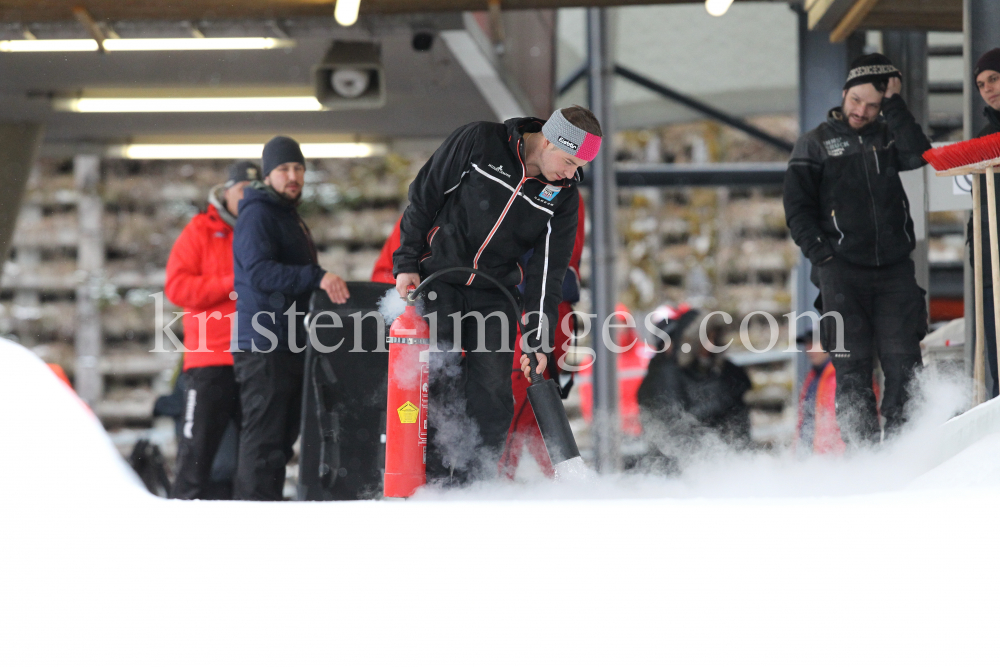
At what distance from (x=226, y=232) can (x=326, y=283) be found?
880 millimetres

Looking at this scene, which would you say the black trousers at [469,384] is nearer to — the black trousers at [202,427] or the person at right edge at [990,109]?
the black trousers at [202,427]

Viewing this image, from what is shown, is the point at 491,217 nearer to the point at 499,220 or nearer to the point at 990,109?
the point at 499,220

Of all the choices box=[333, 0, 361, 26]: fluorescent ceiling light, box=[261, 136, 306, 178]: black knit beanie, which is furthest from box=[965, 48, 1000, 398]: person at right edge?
box=[261, 136, 306, 178]: black knit beanie

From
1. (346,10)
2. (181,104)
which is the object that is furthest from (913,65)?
(181,104)

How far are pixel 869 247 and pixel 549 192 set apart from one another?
1.38 metres

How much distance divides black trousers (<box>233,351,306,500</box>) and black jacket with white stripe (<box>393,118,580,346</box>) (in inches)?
36.5

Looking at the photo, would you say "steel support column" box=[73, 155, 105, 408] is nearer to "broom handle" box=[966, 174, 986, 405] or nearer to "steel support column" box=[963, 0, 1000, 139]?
"steel support column" box=[963, 0, 1000, 139]

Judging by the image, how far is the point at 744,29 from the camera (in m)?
9.77

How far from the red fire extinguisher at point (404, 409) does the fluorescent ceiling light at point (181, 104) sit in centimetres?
461

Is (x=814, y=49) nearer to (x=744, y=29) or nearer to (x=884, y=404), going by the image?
(x=884, y=404)

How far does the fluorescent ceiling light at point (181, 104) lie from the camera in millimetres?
6906

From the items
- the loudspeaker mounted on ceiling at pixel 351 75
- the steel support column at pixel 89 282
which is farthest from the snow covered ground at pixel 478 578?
the steel support column at pixel 89 282

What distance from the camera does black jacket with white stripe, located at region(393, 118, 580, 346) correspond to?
2.88 metres

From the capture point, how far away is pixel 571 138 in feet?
8.76
